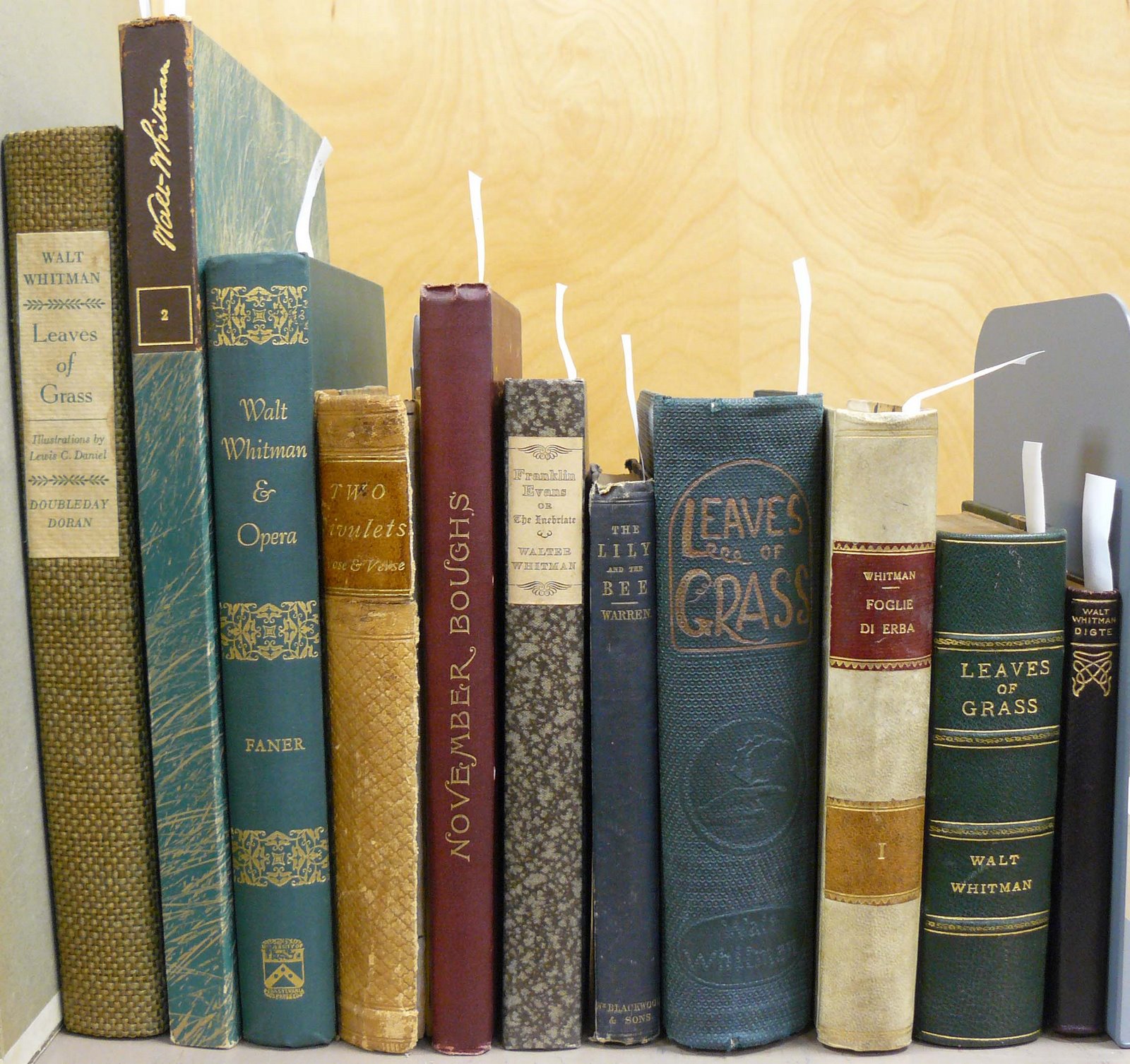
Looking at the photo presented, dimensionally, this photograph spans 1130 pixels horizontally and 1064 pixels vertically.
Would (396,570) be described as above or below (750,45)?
below

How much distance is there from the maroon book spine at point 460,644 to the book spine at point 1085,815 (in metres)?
0.32

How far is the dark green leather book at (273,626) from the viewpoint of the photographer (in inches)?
21.4

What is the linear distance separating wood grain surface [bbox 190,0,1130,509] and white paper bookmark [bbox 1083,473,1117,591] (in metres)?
0.29

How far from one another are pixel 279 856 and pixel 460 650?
0.15 metres

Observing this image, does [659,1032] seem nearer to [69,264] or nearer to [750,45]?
[69,264]

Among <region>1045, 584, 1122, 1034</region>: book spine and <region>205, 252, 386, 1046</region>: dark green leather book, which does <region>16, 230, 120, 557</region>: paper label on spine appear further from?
<region>1045, 584, 1122, 1034</region>: book spine

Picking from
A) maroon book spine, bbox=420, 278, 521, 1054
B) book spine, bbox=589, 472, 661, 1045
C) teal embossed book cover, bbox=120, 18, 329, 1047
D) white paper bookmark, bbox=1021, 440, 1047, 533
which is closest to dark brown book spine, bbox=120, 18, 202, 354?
teal embossed book cover, bbox=120, 18, 329, 1047

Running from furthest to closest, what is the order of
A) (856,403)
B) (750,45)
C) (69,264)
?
(750,45), (856,403), (69,264)

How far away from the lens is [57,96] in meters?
0.61

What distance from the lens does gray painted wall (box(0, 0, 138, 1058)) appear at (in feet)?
1.76

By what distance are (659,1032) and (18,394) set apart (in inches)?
19.9

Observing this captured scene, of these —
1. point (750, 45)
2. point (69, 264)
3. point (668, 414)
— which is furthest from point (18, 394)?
point (750, 45)

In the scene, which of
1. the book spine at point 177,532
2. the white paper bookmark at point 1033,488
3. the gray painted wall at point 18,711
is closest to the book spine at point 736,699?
the white paper bookmark at point 1033,488

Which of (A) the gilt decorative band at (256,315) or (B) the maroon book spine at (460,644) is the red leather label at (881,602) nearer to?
(B) the maroon book spine at (460,644)
